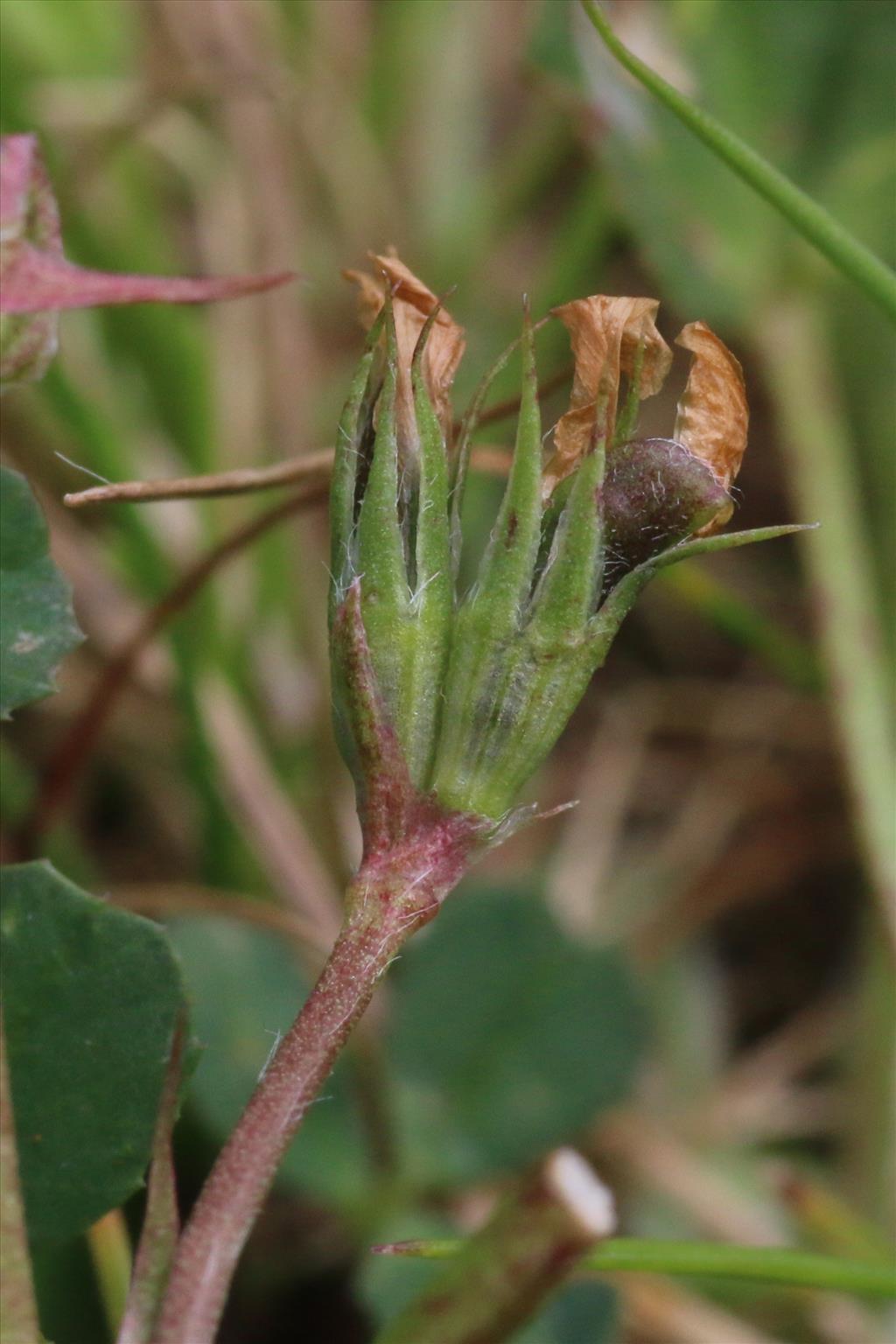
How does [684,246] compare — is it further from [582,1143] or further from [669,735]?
[582,1143]

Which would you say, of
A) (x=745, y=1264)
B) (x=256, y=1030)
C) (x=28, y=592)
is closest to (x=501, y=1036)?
(x=256, y=1030)

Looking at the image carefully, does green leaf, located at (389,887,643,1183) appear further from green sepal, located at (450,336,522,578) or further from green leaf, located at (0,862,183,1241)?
green sepal, located at (450,336,522,578)

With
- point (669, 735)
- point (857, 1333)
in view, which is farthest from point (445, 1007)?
point (669, 735)

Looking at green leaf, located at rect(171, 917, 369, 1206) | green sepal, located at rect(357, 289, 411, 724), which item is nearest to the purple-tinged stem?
green sepal, located at rect(357, 289, 411, 724)

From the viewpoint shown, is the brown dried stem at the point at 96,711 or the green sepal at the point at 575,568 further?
the brown dried stem at the point at 96,711

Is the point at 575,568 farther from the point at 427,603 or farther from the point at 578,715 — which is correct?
the point at 578,715

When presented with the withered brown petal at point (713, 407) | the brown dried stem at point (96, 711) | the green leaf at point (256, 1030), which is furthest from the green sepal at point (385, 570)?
the green leaf at point (256, 1030)

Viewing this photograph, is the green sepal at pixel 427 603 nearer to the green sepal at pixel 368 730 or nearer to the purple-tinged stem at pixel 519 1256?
the green sepal at pixel 368 730
